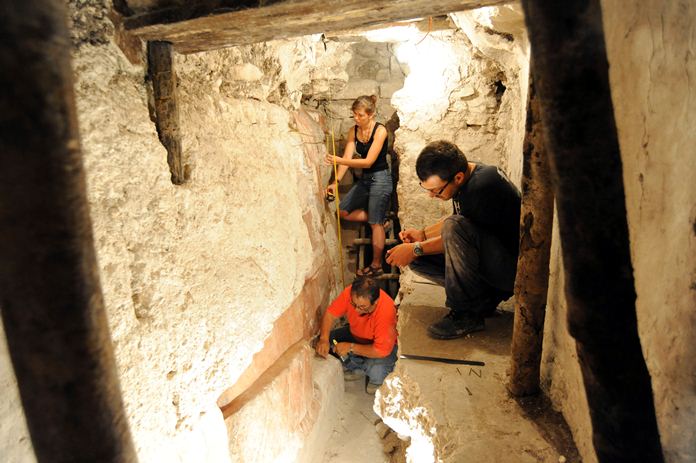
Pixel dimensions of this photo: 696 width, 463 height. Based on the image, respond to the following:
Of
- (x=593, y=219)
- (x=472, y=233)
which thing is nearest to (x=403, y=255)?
(x=472, y=233)

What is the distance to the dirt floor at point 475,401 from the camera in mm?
1440

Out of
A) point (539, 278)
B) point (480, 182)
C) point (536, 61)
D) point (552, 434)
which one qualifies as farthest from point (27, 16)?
point (480, 182)

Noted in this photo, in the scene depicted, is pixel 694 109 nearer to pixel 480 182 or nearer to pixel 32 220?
pixel 32 220

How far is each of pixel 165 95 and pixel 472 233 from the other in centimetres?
159

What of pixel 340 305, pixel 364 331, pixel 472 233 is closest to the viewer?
pixel 472 233

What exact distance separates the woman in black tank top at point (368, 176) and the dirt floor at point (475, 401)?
Answer: 1405 millimetres

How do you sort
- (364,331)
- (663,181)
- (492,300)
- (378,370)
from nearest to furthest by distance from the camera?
(663,181), (492,300), (364,331), (378,370)

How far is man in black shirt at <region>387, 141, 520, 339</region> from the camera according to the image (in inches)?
86.3

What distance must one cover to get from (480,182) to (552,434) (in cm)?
124

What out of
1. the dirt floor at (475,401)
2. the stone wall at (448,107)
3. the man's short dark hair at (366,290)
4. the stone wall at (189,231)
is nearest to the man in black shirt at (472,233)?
the dirt floor at (475,401)

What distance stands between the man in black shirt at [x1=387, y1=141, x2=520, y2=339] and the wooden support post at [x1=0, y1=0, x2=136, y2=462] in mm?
1920

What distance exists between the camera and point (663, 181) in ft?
2.71

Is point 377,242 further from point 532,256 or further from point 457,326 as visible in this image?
point 532,256

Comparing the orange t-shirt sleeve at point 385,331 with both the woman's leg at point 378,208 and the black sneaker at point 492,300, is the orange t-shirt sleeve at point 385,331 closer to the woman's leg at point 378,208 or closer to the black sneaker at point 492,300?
the woman's leg at point 378,208
